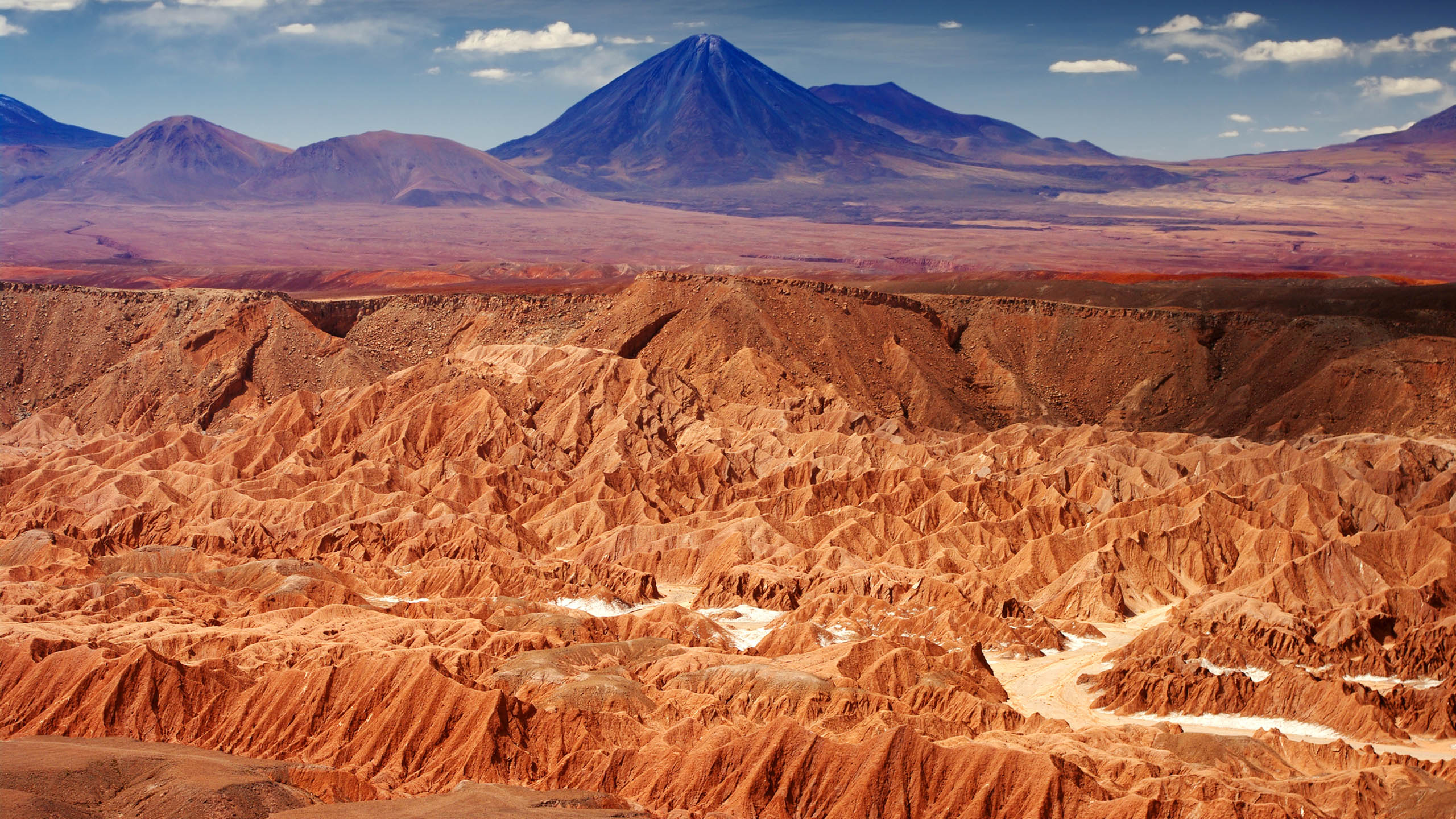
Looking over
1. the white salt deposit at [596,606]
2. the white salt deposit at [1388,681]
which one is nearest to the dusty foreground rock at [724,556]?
the white salt deposit at [1388,681]

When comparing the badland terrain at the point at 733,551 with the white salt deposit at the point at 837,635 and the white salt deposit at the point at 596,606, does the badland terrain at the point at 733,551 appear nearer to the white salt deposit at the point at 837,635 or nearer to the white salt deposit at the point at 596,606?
the white salt deposit at the point at 596,606

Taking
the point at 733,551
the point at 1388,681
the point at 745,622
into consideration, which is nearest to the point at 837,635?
the point at 745,622

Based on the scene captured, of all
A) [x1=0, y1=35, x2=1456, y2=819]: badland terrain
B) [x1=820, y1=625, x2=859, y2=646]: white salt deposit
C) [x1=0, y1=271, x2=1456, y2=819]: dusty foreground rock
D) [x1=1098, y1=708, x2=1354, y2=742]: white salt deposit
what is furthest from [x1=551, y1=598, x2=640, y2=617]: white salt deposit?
[x1=1098, y1=708, x2=1354, y2=742]: white salt deposit

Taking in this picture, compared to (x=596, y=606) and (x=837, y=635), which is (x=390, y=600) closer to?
(x=596, y=606)

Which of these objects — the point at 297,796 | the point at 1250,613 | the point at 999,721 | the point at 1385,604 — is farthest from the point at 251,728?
the point at 1385,604

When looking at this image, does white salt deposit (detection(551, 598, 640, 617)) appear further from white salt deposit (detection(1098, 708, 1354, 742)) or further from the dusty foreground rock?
white salt deposit (detection(1098, 708, 1354, 742))
